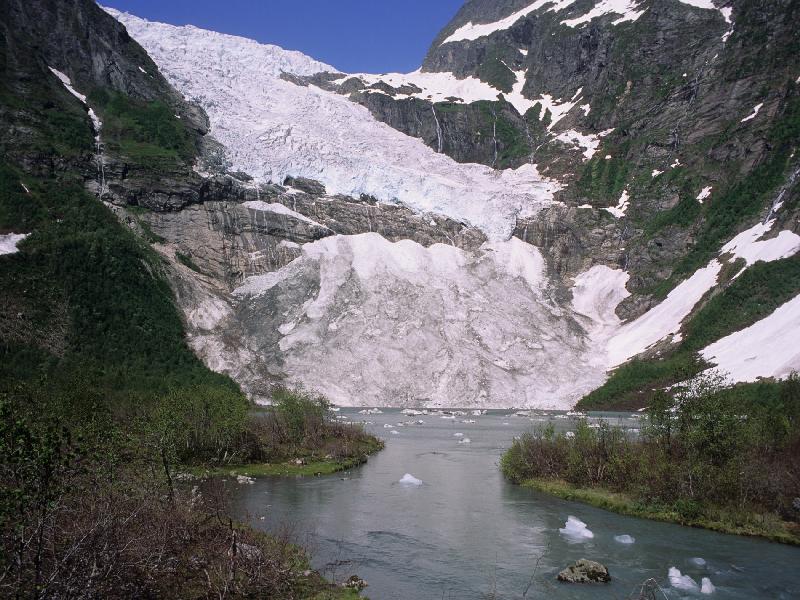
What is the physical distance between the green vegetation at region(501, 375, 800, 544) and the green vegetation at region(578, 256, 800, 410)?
4323 cm

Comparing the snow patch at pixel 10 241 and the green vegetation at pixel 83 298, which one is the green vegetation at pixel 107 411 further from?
the snow patch at pixel 10 241

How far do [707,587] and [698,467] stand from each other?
8.86 metres

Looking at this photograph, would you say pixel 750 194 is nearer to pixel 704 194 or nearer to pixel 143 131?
pixel 704 194

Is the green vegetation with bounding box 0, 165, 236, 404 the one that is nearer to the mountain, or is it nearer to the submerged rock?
the mountain

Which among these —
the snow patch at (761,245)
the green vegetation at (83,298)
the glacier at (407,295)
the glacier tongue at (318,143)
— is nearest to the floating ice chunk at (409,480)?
the green vegetation at (83,298)

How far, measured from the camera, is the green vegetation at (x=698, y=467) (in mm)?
25484

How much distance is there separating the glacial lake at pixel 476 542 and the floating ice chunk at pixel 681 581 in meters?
0.19

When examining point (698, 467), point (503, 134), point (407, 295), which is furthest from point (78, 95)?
point (698, 467)

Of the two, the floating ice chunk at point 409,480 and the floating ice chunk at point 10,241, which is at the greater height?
the floating ice chunk at point 10,241

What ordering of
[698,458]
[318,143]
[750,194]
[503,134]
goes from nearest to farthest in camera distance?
[698,458], [750,194], [318,143], [503,134]

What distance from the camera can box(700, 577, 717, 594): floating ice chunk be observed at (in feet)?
59.8

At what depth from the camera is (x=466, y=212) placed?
120 m

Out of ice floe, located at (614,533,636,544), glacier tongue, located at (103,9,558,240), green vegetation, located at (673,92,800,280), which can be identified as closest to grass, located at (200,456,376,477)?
ice floe, located at (614,533,636,544)

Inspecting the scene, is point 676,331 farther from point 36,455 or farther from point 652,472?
point 36,455
